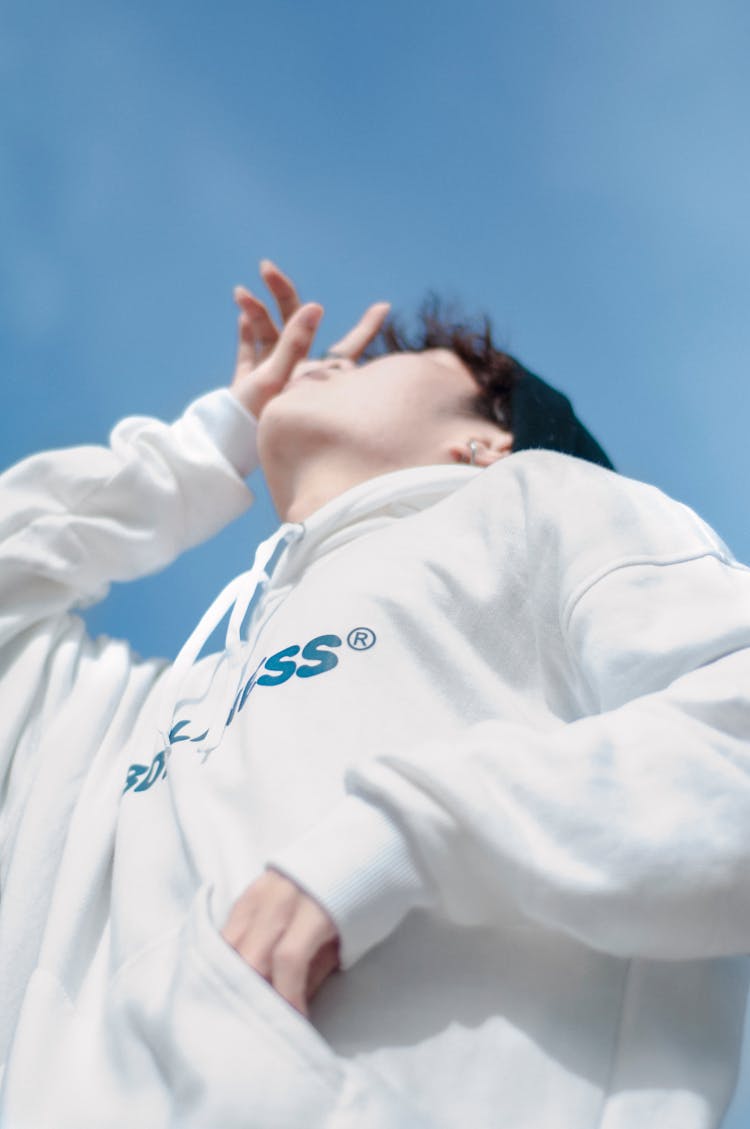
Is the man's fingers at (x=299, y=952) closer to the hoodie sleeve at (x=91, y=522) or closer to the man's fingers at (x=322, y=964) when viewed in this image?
the man's fingers at (x=322, y=964)

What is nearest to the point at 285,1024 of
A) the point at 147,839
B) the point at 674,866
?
the point at 674,866

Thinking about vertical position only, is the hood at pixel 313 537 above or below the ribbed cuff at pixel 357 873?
below

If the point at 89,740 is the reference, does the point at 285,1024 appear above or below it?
above

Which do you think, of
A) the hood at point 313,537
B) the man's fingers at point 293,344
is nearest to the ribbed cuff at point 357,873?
the hood at point 313,537

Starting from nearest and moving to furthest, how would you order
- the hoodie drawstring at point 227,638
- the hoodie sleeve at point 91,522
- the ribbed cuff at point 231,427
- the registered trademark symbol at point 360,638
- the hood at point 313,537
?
the registered trademark symbol at point 360,638
the hoodie drawstring at point 227,638
the hood at point 313,537
the hoodie sleeve at point 91,522
the ribbed cuff at point 231,427

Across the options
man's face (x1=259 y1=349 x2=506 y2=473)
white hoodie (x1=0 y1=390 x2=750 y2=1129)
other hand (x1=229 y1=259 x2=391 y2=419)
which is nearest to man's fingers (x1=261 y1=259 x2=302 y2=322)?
other hand (x1=229 y1=259 x2=391 y2=419)

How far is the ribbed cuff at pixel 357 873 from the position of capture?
97 cm

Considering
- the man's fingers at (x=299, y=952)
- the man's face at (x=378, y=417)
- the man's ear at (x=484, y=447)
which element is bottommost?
the man's ear at (x=484, y=447)

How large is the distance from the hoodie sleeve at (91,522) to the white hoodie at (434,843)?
0.74ft

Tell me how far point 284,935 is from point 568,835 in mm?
254

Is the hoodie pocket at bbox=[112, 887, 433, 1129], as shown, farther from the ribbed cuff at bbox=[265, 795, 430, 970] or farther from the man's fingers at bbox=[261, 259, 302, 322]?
the man's fingers at bbox=[261, 259, 302, 322]

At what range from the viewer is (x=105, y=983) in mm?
1251

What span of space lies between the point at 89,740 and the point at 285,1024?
0.95 meters

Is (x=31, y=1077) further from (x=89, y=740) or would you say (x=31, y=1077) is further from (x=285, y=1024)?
(x=89, y=740)
